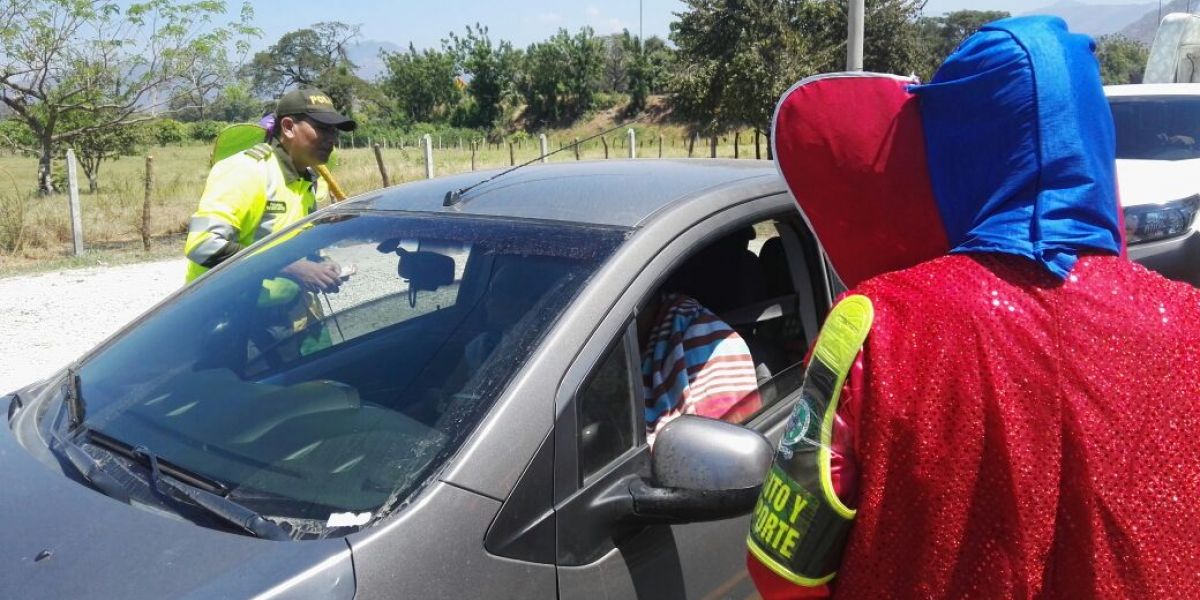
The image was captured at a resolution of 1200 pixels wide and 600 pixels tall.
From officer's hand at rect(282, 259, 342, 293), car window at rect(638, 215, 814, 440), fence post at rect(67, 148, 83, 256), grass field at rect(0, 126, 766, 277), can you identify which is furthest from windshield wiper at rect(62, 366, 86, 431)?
fence post at rect(67, 148, 83, 256)

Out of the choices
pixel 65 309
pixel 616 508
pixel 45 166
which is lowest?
pixel 65 309

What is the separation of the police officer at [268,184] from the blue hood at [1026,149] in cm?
291

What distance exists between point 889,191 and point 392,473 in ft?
3.37

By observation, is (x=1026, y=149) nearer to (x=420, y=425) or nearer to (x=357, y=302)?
(x=420, y=425)

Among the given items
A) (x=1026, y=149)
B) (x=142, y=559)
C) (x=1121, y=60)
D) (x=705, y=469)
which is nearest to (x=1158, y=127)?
(x=705, y=469)

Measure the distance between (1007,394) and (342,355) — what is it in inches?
75.6

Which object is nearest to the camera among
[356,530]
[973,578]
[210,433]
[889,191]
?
[973,578]

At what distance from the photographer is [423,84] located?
6431cm

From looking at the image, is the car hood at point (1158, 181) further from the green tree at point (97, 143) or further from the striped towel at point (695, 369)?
the green tree at point (97, 143)

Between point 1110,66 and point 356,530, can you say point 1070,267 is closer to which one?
point 356,530

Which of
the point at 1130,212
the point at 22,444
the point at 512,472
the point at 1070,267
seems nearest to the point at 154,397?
the point at 22,444

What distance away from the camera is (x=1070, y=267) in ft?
3.77

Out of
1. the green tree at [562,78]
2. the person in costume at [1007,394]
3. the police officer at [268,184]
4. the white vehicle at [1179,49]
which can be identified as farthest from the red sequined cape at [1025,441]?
the green tree at [562,78]

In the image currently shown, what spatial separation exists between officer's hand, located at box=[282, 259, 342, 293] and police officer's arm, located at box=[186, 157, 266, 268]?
43.2 inches
